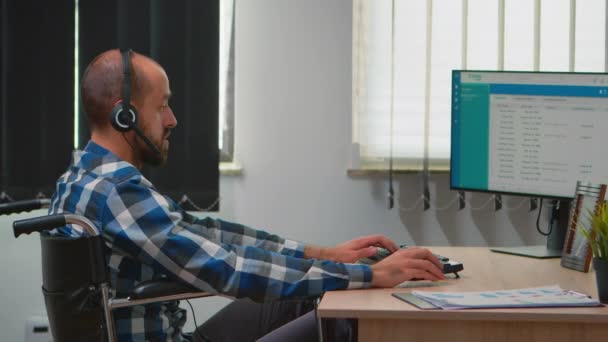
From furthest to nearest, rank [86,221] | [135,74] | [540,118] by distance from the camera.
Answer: [540,118], [135,74], [86,221]

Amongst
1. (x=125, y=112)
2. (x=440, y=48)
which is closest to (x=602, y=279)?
(x=125, y=112)

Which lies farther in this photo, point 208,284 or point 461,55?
point 461,55

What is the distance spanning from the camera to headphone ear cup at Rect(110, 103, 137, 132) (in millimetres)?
1608

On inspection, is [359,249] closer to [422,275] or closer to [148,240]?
[422,275]

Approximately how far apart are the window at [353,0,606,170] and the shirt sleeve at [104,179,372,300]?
4.66 ft

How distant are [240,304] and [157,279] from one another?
543 mm

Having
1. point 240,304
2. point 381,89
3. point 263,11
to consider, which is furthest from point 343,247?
point 263,11

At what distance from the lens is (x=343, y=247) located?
1.92 meters

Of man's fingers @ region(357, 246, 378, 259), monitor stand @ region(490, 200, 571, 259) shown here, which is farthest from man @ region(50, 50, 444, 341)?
monitor stand @ region(490, 200, 571, 259)

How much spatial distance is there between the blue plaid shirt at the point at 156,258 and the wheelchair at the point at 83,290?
54 millimetres

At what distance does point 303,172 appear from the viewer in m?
2.95

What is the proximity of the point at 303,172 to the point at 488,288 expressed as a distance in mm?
1427

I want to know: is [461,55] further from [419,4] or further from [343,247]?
[343,247]

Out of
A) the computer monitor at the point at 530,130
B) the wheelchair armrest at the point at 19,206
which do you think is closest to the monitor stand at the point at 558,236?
the computer monitor at the point at 530,130
